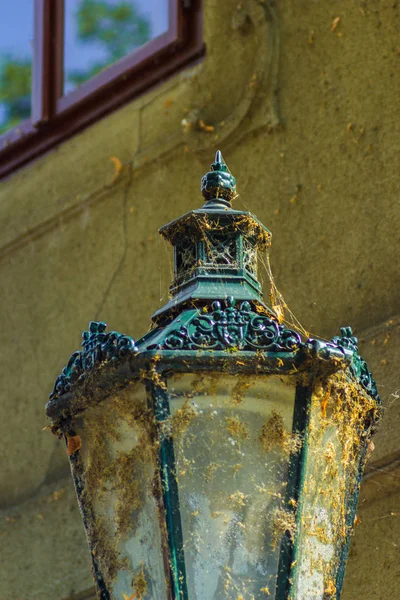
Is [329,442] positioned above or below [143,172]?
below

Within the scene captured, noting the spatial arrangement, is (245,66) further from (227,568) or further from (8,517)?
(227,568)

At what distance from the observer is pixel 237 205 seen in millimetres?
5387

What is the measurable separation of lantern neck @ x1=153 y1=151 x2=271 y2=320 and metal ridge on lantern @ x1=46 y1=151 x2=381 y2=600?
0.09m

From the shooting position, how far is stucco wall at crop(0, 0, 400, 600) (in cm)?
483

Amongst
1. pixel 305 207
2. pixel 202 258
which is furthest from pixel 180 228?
pixel 305 207

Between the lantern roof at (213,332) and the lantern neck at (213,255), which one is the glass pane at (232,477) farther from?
the lantern neck at (213,255)

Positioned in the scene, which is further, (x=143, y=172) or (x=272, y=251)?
(x=143, y=172)

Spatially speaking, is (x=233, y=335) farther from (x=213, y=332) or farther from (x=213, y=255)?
(x=213, y=255)

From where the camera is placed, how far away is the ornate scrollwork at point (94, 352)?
10.6ft

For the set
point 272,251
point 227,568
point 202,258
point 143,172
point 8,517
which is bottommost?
point 227,568

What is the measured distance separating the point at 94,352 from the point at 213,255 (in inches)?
16.8

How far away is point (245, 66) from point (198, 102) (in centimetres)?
25

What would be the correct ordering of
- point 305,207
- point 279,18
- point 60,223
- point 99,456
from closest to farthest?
point 99,456, point 305,207, point 279,18, point 60,223

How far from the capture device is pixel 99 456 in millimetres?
3375
